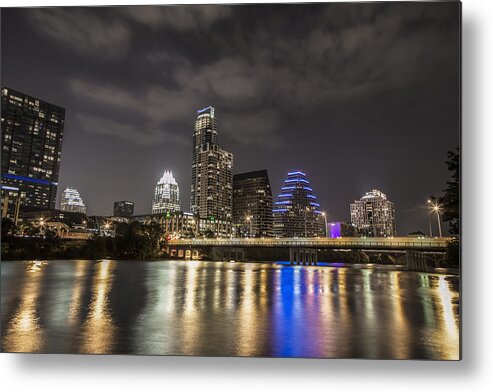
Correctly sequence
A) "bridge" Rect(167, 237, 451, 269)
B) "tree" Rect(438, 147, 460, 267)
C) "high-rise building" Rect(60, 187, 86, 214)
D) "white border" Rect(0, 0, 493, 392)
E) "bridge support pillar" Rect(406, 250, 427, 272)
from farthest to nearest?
"bridge support pillar" Rect(406, 250, 427, 272)
"bridge" Rect(167, 237, 451, 269)
"high-rise building" Rect(60, 187, 86, 214)
"tree" Rect(438, 147, 460, 267)
"white border" Rect(0, 0, 493, 392)

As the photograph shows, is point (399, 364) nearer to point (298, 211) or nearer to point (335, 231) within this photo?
point (298, 211)

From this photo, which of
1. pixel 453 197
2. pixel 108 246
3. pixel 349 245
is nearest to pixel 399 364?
pixel 453 197

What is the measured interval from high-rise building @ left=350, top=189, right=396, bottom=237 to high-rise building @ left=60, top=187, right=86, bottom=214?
6.77 metres

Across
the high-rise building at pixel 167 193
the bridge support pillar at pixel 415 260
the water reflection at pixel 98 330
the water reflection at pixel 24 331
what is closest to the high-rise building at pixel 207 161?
the high-rise building at pixel 167 193

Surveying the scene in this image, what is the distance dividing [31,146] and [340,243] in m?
14.4

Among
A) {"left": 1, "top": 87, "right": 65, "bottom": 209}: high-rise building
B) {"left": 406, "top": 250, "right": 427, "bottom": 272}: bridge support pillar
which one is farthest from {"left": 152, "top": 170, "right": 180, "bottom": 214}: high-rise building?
{"left": 406, "top": 250, "right": 427, "bottom": 272}: bridge support pillar

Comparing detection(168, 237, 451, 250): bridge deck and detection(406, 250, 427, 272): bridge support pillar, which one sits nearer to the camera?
detection(168, 237, 451, 250): bridge deck

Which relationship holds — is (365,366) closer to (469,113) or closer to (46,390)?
(469,113)

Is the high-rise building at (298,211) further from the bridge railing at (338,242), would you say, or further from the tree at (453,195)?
the tree at (453,195)

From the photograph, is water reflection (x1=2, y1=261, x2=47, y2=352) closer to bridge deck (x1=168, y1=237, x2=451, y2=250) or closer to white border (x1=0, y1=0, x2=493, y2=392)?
white border (x1=0, y1=0, x2=493, y2=392)

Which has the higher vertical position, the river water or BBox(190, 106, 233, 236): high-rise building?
BBox(190, 106, 233, 236): high-rise building

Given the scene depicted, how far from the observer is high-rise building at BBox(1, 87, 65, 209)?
18.1ft

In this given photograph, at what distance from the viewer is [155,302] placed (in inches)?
277

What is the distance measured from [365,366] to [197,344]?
2.17 metres
